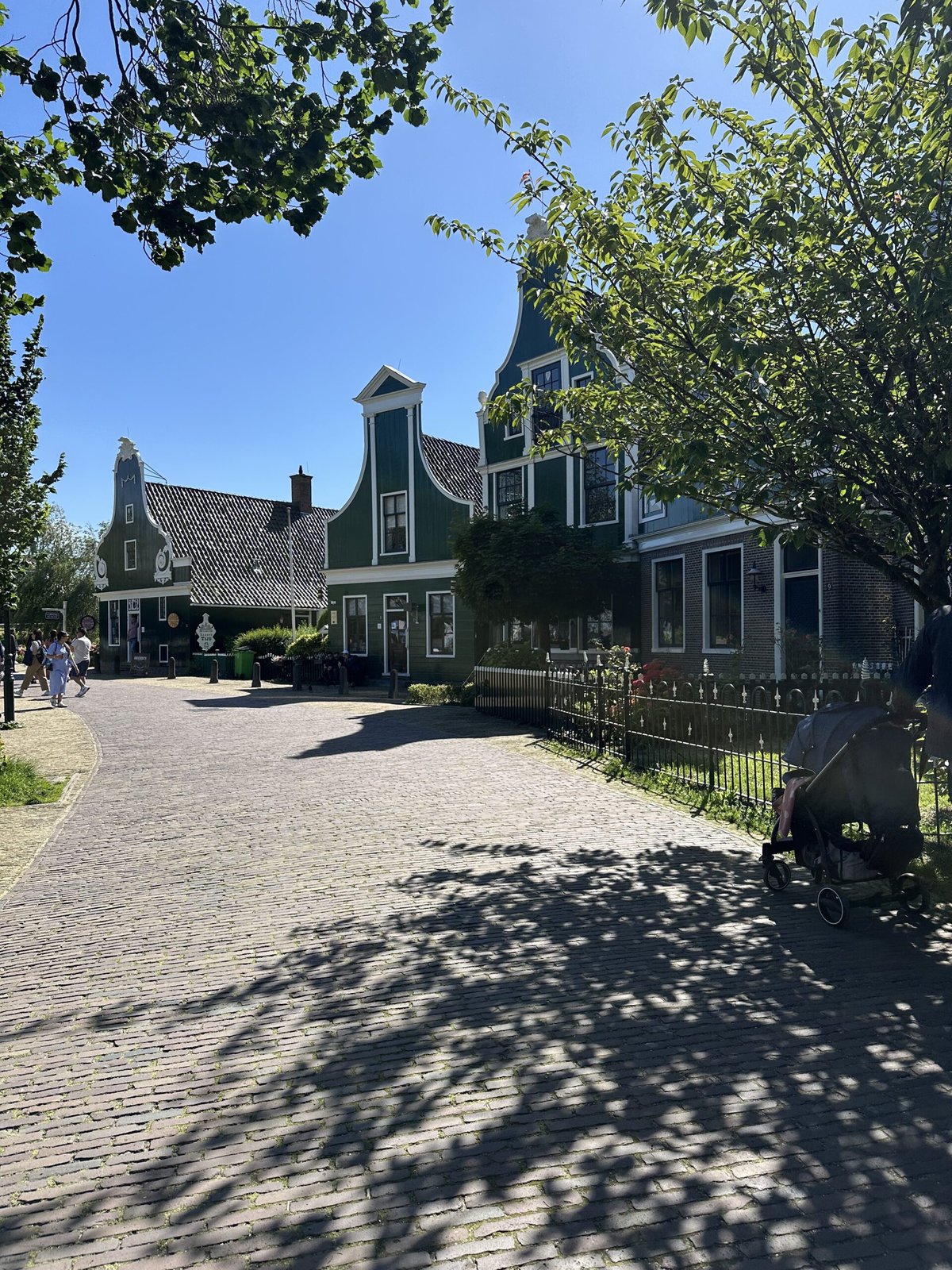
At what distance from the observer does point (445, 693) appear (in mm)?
23047

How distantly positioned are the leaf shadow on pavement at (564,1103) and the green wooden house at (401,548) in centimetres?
2188

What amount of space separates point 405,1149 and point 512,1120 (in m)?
0.40

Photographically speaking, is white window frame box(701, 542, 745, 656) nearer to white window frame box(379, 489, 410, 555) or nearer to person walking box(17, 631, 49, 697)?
white window frame box(379, 489, 410, 555)

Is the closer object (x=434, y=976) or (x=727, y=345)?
(x=434, y=976)

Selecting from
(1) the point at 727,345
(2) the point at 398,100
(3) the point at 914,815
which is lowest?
(3) the point at 914,815

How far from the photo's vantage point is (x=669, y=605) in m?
21.4

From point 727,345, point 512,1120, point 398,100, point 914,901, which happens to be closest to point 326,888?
point 512,1120

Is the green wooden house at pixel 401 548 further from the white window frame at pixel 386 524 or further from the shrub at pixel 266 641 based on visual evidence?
the shrub at pixel 266 641

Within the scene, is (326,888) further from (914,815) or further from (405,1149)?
(914,815)

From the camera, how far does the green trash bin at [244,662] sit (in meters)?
33.8

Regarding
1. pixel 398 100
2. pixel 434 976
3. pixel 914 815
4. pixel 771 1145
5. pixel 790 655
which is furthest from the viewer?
pixel 790 655

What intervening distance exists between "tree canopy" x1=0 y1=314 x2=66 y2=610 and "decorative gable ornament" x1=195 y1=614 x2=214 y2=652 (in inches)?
968

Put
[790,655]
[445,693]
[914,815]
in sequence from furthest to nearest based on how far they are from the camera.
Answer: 1. [445,693]
2. [790,655]
3. [914,815]

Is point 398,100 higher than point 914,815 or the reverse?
higher
